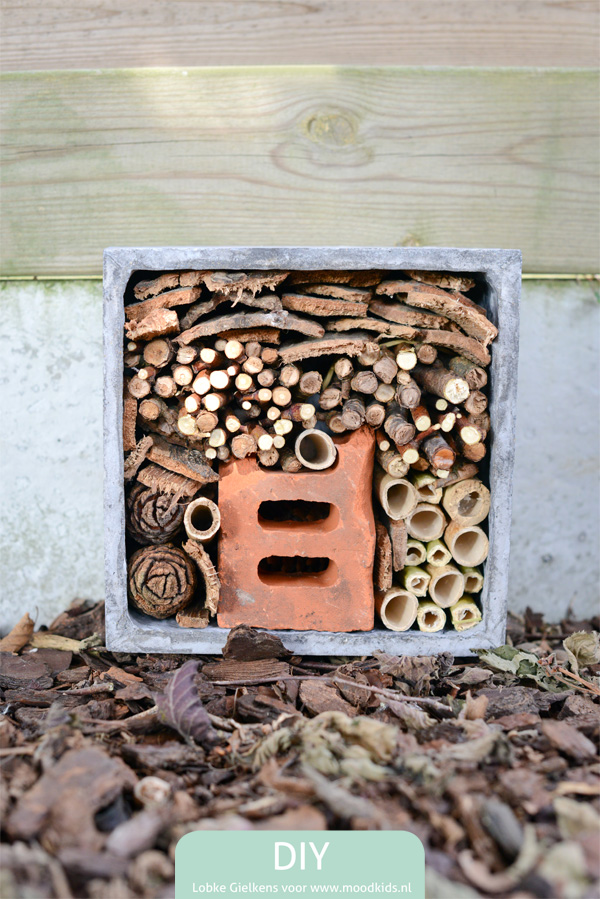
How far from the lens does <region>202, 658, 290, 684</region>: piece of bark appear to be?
1.88 m

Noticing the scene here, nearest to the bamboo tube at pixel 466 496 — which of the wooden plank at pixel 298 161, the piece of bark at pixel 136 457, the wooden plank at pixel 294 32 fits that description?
the piece of bark at pixel 136 457

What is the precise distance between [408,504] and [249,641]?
565 mm

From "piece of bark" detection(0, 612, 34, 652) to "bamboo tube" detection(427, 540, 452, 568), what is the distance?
129cm

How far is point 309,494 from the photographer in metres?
1.94

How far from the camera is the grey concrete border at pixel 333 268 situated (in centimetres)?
183

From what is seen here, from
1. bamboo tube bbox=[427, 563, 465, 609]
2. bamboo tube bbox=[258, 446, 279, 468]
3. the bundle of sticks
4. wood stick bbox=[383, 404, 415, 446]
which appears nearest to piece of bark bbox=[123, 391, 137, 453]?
the bundle of sticks

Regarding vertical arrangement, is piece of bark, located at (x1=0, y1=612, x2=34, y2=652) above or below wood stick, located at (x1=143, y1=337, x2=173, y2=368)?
below

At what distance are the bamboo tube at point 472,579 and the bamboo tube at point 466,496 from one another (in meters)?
0.15

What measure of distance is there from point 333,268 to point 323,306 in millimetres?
101

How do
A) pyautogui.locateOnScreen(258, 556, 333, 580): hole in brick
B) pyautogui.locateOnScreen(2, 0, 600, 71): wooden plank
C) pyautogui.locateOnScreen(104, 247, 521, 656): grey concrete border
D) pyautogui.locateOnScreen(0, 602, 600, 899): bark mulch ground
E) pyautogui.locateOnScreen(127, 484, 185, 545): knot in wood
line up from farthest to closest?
1. pyautogui.locateOnScreen(2, 0, 600, 71): wooden plank
2. pyautogui.locateOnScreen(258, 556, 333, 580): hole in brick
3. pyautogui.locateOnScreen(127, 484, 185, 545): knot in wood
4. pyautogui.locateOnScreen(104, 247, 521, 656): grey concrete border
5. pyautogui.locateOnScreen(0, 602, 600, 899): bark mulch ground

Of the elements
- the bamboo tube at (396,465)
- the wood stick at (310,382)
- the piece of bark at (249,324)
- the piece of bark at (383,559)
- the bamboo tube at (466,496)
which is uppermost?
the piece of bark at (249,324)

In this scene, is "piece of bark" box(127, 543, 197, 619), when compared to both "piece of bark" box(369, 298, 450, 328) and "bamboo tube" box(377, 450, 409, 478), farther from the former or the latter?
"piece of bark" box(369, 298, 450, 328)

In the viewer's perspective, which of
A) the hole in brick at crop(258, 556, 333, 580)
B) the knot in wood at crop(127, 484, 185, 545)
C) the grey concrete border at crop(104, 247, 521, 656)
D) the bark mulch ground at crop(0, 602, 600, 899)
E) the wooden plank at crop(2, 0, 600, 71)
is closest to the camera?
the bark mulch ground at crop(0, 602, 600, 899)

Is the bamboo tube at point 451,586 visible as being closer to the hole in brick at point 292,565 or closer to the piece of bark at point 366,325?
the hole in brick at point 292,565
